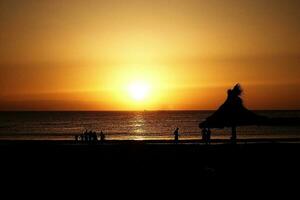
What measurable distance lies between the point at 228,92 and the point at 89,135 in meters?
17.8
